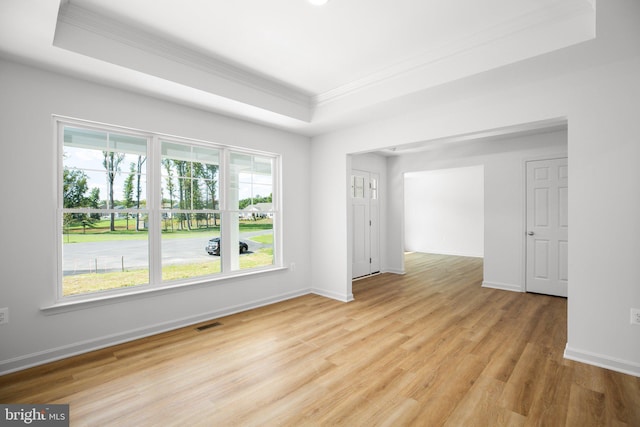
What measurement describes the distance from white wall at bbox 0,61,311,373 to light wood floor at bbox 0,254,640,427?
20cm

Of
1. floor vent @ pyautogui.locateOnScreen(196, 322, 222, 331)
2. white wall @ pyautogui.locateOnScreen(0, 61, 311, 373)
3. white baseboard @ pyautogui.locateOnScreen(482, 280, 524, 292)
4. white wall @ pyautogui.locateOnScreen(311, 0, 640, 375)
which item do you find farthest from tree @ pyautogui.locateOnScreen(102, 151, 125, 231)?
white baseboard @ pyautogui.locateOnScreen(482, 280, 524, 292)

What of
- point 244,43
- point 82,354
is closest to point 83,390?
point 82,354

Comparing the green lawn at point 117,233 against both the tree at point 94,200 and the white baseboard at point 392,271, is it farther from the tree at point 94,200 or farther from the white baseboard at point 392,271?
the white baseboard at point 392,271

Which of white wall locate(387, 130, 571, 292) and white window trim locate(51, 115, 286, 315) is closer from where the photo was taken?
white window trim locate(51, 115, 286, 315)

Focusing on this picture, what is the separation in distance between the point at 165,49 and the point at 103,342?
289 cm

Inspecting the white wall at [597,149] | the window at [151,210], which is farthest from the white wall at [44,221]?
the white wall at [597,149]

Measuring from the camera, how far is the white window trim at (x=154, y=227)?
9.16 feet

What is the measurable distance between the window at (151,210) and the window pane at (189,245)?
12 millimetres

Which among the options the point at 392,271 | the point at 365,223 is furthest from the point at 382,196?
the point at 392,271

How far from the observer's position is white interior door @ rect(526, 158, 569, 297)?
15.4ft

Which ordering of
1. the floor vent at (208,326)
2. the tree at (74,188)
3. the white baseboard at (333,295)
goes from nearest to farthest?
1. the tree at (74,188)
2. the floor vent at (208,326)
3. the white baseboard at (333,295)

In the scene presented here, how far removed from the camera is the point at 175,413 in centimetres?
199

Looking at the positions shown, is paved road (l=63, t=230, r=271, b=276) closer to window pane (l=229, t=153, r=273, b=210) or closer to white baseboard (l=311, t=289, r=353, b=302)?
window pane (l=229, t=153, r=273, b=210)

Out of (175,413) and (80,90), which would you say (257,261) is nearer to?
(175,413)
